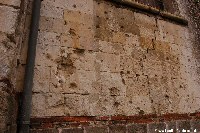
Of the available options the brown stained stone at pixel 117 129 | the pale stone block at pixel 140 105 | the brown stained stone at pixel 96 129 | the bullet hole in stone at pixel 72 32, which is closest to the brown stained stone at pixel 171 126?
the pale stone block at pixel 140 105

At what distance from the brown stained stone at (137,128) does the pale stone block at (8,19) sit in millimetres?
2154

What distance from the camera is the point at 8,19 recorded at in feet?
8.41

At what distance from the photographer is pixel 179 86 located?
464 cm

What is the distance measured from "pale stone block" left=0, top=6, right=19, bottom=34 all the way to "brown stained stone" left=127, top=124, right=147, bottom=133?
2154mm

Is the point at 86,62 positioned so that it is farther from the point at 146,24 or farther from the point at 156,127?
the point at 146,24

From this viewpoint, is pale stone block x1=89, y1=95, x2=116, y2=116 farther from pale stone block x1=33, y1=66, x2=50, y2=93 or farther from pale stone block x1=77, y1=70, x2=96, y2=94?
pale stone block x1=33, y1=66, x2=50, y2=93

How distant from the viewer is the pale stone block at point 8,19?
8.21ft

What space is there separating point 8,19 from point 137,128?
2.37 meters

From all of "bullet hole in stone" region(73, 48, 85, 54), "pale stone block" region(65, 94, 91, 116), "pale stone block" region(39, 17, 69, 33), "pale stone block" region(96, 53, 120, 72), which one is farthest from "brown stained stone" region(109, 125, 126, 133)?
"pale stone block" region(39, 17, 69, 33)

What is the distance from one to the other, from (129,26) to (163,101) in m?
1.42

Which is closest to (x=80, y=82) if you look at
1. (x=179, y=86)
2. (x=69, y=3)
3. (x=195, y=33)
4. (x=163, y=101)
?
(x=69, y=3)

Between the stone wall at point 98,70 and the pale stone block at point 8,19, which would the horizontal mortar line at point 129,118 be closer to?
the stone wall at point 98,70

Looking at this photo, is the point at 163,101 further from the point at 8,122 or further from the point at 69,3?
the point at 8,122

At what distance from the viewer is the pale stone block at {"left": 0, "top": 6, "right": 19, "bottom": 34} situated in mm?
2504
